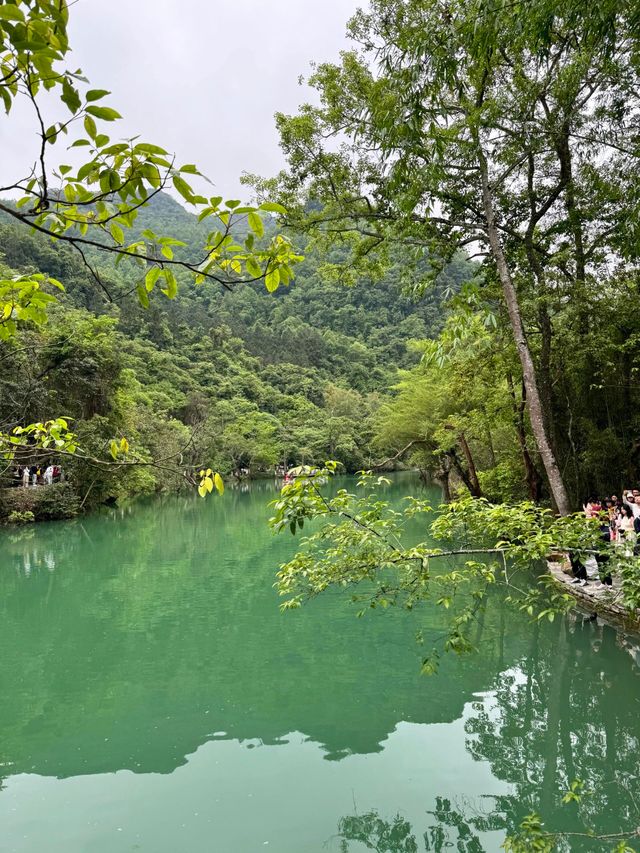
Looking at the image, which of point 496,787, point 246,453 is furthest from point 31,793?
point 246,453

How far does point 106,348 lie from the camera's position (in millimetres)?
21578

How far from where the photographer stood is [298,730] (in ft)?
17.6

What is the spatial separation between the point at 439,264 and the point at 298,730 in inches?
285

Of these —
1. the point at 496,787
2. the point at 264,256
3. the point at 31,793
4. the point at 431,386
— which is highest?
the point at 431,386

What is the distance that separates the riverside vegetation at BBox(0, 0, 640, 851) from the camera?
4.27 feet

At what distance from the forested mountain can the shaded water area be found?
9.48ft

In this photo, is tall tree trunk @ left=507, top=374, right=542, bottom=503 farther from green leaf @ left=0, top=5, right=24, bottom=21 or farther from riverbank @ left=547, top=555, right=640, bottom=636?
green leaf @ left=0, top=5, right=24, bottom=21

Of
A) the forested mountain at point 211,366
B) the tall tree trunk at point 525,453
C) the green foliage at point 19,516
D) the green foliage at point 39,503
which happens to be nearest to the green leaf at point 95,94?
the forested mountain at point 211,366

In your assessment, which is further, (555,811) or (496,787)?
(496,787)

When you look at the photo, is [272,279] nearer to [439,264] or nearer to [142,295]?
[142,295]

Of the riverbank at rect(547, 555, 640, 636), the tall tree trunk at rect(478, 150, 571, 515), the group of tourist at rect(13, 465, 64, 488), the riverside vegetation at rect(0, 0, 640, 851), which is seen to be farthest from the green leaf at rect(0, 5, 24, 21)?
the group of tourist at rect(13, 465, 64, 488)

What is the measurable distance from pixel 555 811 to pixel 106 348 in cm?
2131

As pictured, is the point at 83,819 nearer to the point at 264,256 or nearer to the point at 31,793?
the point at 31,793

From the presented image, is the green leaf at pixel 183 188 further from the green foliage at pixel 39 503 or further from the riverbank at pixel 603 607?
the green foliage at pixel 39 503
